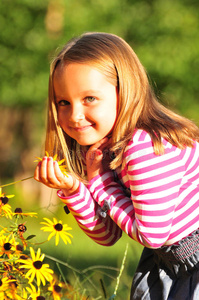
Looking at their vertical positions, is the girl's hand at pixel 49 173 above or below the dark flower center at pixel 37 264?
above

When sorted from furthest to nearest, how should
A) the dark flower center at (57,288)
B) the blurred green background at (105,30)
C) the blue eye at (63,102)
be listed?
the blurred green background at (105,30)
the blue eye at (63,102)
the dark flower center at (57,288)

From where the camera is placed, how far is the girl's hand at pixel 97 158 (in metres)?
2.09

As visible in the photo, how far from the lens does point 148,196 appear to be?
6.01 ft

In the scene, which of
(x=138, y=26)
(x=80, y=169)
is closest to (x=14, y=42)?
(x=138, y=26)

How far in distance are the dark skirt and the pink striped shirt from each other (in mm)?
46

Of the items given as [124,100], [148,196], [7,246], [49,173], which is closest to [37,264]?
[7,246]

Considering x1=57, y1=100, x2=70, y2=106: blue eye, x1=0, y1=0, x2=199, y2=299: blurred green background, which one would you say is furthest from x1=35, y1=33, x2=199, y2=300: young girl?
x1=0, y1=0, x2=199, y2=299: blurred green background

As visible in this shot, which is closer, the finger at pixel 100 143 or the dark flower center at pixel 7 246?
the dark flower center at pixel 7 246

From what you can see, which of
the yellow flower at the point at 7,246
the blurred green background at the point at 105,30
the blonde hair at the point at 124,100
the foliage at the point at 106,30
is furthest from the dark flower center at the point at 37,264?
the foliage at the point at 106,30

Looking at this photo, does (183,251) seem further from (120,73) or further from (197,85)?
(197,85)

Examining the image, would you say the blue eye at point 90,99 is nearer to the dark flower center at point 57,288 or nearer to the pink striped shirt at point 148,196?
the pink striped shirt at point 148,196

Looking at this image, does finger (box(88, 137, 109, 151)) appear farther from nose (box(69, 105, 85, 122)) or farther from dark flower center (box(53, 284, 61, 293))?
dark flower center (box(53, 284, 61, 293))

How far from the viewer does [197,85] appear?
23.2 ft

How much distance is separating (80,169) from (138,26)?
17.2 ft
